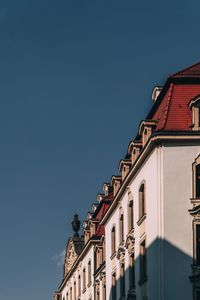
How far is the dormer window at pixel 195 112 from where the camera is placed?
51.3 metres

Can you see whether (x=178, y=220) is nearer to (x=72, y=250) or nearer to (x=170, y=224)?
(x=170, y=224)

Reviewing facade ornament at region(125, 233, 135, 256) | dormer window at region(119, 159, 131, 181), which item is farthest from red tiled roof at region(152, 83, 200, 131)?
dormer window at region(119, 159, 131, 181)

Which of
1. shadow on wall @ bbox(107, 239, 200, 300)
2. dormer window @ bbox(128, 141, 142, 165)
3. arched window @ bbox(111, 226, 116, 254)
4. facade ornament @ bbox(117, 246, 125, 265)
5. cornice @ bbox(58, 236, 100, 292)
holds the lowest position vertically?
shadow on wall @ bbox(107, 239, 200, 300)

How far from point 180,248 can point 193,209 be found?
2.14 m

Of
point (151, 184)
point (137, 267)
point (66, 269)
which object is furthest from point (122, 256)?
point (66, 269)

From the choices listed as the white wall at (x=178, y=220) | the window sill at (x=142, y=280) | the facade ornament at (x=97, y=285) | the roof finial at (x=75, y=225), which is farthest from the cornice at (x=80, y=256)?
the white wall at (x=178, y=220)

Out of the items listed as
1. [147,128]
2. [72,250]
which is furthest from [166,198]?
[72,250]

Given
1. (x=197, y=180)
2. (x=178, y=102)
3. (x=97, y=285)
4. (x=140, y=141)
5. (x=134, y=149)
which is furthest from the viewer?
(x=97, y=285)

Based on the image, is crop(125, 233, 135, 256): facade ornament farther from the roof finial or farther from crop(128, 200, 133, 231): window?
the roof finial

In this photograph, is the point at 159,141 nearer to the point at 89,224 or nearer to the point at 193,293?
the point at 193,293

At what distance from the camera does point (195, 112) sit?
51531mm

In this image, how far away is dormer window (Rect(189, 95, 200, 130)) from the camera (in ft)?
168

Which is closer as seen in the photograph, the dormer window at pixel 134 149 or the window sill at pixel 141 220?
the window sill at pixel 141 220

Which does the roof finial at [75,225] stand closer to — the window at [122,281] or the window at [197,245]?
the window at [122,281]
